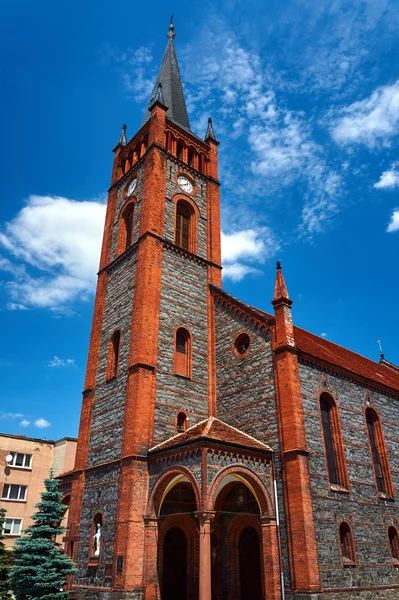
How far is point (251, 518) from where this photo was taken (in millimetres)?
17859

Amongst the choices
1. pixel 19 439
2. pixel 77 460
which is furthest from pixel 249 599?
pixel 19 439

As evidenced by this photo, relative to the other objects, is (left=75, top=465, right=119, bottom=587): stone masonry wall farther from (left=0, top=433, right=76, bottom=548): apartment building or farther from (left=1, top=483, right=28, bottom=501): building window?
(left=1, top=483, right=28, bottom=501): building window

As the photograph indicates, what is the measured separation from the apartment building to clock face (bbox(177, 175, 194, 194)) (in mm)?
18668

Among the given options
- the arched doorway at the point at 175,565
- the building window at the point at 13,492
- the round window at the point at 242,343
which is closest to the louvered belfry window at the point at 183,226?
the round window at the point at 242,343

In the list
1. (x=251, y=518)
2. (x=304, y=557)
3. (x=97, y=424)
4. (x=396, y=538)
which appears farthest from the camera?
(x=97, y=424)

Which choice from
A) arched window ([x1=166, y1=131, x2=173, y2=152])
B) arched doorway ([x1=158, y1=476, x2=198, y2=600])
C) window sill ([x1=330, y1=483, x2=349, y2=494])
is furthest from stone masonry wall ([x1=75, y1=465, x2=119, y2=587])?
arched window ([x1=166, y1=131, x2=173, y2=152])

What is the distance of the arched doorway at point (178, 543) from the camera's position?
17.9m

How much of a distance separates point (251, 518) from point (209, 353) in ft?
25.2

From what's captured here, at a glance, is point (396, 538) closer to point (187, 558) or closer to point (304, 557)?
point (304, 557)

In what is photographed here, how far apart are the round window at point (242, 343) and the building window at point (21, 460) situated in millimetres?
18513

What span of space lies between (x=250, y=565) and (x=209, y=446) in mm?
5909

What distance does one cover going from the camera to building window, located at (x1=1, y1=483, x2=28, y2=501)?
2983cm

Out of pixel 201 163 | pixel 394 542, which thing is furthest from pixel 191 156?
pixel 394 542

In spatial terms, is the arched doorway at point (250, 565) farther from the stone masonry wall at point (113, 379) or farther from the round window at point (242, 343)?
the round window at point (242, 343)
